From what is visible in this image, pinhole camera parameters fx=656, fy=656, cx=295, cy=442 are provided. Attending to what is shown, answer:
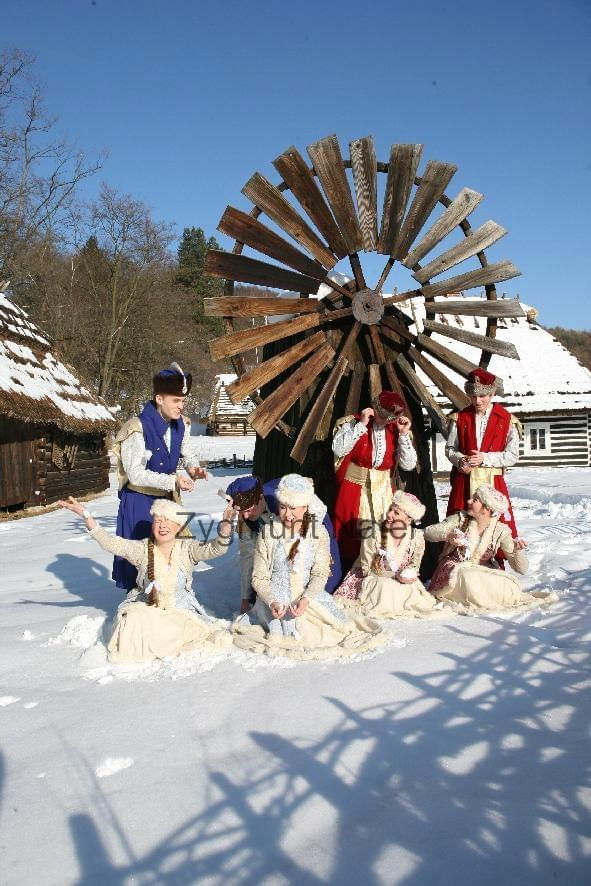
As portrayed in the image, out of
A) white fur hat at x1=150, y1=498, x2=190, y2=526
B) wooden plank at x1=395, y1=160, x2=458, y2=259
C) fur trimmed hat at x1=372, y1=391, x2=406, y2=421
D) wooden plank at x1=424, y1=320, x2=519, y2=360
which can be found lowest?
white fur hat at x1=150, y1=498, x2=190, y2=526

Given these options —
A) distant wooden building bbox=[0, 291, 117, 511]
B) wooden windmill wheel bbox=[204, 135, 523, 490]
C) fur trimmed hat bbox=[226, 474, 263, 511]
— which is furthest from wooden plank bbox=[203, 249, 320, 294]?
distant wooden building bbox=[0, 291, 117, 511]

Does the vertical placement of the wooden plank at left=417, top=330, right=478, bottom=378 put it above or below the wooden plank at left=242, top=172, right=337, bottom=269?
below

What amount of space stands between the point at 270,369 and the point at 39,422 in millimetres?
7336

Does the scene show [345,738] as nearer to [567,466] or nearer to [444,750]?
[444,750]

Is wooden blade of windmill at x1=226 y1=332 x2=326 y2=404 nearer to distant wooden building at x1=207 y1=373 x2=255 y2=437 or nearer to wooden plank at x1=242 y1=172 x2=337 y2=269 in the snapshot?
wooden plank at x1=242 y1=172 x2=337 y2=269

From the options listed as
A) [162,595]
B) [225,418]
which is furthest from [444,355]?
[225,418]

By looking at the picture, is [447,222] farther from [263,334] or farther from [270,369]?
[270,369]

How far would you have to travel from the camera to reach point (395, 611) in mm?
3967

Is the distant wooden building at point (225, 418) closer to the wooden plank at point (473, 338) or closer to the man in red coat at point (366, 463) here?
the wooden plank at point (473, 338)

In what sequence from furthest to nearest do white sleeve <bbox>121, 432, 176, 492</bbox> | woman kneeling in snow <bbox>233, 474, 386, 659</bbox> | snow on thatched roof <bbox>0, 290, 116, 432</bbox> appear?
snow on thatched roof <bbox>0, 290, 116, 432</bbox> → white sleeve <bbox>121, 432, 176, 492</bbox> → woman kneeling in snow <bbox>233, 474, 386, 659</bbox>

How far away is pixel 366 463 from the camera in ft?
14.7

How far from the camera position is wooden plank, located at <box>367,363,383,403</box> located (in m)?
4.89

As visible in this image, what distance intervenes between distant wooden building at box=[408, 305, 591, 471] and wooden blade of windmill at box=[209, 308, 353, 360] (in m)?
12.3

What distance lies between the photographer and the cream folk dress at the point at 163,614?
335 centimetres
